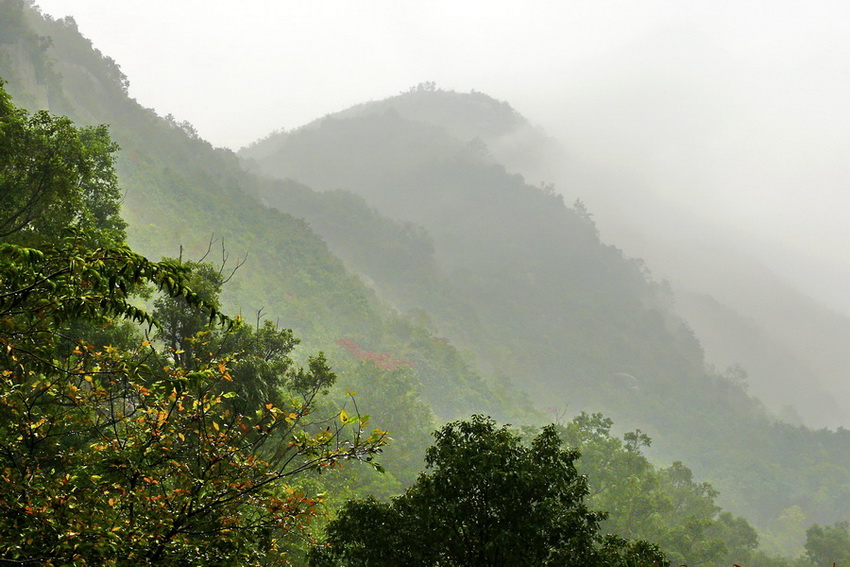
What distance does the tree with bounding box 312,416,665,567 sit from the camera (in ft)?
20.6

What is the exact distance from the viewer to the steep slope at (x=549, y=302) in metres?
77.4

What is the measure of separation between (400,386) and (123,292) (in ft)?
130

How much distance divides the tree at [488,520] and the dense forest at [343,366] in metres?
0.04

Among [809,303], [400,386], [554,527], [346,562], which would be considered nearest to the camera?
[554,527]

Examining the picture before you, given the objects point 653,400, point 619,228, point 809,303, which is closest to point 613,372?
point 653,400

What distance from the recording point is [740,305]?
5817 inches

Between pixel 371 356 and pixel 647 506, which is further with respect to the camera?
pixel 371 356

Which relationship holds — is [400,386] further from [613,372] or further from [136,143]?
[613,372]

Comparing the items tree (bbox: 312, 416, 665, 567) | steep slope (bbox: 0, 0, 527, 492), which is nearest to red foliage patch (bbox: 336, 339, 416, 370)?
steep slope (bbox: 0, 0, 527, 492)

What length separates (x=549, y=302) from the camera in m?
97.6

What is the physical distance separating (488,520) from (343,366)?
1662 inches

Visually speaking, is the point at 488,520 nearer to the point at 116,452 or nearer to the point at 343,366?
the point at 116,452

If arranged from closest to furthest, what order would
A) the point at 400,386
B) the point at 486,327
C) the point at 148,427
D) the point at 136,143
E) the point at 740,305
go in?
the point at 148,427
the point at 400,386
the point at 136,143
the point at 486,327
the point at 740,305

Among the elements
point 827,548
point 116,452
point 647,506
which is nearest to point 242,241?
point 647,506
